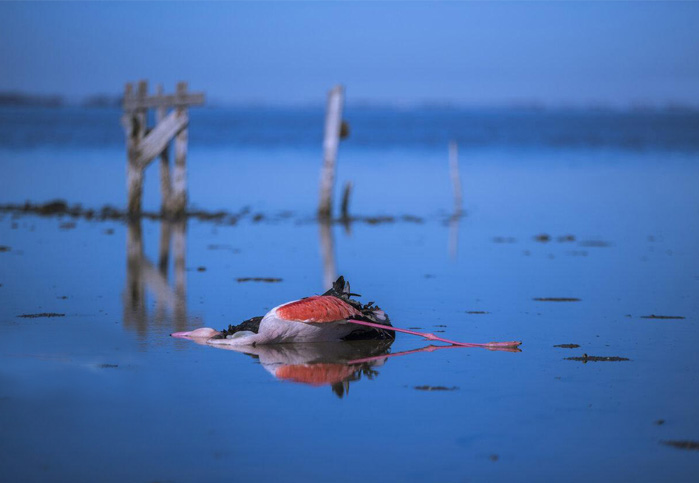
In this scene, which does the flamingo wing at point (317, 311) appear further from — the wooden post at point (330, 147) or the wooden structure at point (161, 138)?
the wooden post at point (330, 147)

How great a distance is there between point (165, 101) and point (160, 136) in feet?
2.21

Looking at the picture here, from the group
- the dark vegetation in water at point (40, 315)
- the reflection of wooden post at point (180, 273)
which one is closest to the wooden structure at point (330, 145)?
the reflection of wooden post at point (180, 273)

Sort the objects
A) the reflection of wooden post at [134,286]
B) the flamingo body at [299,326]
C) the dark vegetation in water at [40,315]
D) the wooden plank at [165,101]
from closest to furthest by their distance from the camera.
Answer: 1. the flamingo body at [299,326]
2. the reflection of wooden post at [134,286]
3. the dark vegetation in water at [40,315]
4. the wooden plank at [165,101]

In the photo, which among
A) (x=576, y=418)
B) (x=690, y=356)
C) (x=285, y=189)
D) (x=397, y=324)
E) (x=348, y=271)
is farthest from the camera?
(x=285, y=189)

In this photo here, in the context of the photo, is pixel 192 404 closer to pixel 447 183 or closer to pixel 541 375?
pixel 541 375

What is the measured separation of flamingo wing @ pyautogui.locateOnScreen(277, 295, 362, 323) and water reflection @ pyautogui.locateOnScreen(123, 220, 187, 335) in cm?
135

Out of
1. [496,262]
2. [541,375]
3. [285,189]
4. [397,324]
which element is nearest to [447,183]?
[285,189]

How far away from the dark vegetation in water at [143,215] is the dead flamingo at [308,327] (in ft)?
40.4

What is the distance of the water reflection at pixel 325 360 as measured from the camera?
8766mm

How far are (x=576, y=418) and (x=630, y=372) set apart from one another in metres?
1.63

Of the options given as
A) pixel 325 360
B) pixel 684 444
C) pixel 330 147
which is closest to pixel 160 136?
pixel 330 147

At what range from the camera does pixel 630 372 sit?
9117 millimetres

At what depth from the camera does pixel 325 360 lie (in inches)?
374

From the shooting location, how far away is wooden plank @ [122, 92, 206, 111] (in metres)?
20.7
